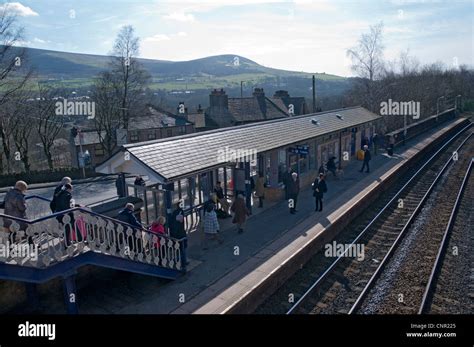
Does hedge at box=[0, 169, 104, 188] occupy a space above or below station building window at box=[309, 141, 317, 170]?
below

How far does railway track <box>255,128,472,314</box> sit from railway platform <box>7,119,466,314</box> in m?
0.40

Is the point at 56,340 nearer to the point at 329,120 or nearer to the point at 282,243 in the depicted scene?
the point at 282,243

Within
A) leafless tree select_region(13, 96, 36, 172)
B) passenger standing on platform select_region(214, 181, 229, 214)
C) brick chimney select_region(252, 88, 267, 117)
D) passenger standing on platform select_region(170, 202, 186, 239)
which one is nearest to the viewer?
passenger standing on platform select_region(170, 202, 186, 239)

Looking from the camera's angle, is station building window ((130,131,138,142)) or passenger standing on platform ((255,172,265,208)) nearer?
passenger standing on platform ((255,172,265,208))

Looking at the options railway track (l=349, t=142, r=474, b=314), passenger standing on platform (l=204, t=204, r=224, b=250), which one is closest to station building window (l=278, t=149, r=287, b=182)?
railway track (l=349, t=142, r=474, b=314)

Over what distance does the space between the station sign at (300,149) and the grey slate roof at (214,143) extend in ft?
1.17

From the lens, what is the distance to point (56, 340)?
525cm

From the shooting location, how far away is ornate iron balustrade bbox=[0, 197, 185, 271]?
7844 millimetres

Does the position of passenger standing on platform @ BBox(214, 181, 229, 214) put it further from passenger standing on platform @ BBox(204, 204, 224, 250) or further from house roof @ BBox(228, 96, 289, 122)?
house roof @ BBox(228, 96, 289, 122)

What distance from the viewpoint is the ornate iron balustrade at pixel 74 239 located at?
784cm

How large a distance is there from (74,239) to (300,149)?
1191 centimetres

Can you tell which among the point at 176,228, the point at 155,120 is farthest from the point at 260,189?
the point at 155,120

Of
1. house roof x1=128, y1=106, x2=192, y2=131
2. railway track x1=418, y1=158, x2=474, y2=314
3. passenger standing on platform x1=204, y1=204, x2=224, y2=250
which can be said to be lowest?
railway track x1=418, y1=158, x2=474, y2=314

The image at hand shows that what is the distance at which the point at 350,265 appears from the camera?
12117 millimetres
